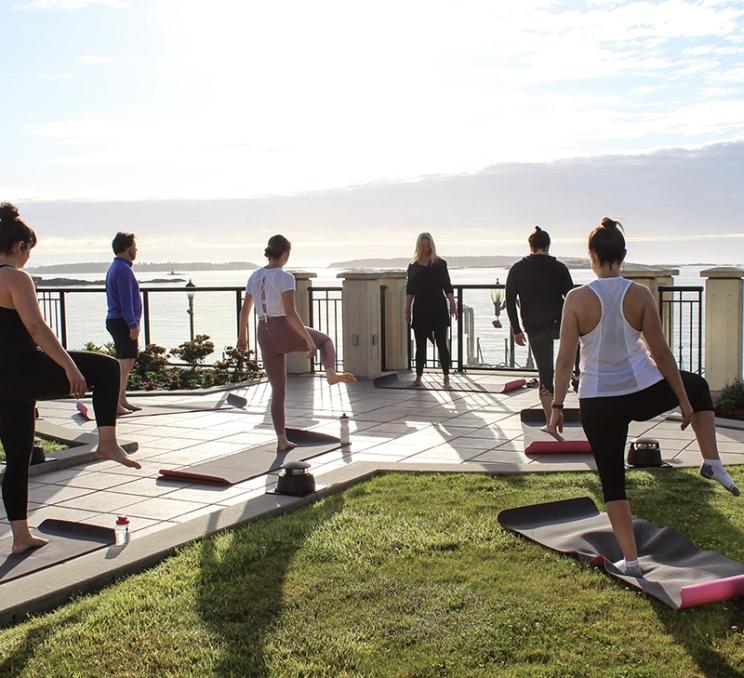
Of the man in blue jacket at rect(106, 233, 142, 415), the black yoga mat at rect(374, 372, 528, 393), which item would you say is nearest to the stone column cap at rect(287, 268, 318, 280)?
the black yoga mat at rect(374, 372, 528, 393)

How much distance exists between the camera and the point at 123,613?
4.10 meters

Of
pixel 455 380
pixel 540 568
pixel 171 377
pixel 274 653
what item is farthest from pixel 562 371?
pixel 171 377

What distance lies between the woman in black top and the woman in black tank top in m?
6.76

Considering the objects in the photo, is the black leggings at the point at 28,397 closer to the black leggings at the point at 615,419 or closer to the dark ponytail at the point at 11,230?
the dark ponytail at the point at 11,230

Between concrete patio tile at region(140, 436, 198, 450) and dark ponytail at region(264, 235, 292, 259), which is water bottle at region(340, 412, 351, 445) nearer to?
concrete patio tile at region(140, 436, 198, 450)

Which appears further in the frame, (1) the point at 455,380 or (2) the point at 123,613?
(1) the point at 455,380

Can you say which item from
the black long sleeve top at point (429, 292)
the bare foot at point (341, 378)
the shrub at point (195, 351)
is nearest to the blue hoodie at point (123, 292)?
the bare foot at point (341, 378)

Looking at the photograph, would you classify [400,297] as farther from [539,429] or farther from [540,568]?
[540,568]

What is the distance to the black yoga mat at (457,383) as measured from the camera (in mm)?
11595

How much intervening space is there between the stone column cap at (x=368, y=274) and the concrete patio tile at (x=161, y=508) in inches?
278

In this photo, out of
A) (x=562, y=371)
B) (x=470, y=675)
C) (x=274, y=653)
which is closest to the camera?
(x=470, y=675)

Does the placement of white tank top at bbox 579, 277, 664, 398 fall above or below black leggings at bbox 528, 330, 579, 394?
above

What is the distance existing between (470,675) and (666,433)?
17.6ft

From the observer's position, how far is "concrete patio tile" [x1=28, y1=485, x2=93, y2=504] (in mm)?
6355
